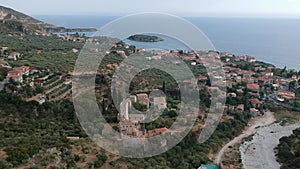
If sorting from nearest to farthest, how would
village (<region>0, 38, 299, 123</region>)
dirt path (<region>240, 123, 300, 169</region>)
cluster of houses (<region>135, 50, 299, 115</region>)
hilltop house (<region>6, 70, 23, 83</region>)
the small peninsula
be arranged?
dirt path (<region>240, 123, 300, 169</region>) < hilltop house (<region>6, 70, 23, 83</region>) < village (<region>0, 38, 299, 123</region>) < cluster of houses (<region>135, 50, 299, 115</region>) < the small peninsula

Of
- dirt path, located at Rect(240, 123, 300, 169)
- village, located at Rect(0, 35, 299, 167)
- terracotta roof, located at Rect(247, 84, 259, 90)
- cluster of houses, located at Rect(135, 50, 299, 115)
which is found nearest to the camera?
dirt path, located at Rect(240, 123, 300, 169)

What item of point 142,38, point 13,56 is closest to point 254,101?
point 13,56

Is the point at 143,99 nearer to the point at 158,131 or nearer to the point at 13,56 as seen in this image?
the point at 158,131

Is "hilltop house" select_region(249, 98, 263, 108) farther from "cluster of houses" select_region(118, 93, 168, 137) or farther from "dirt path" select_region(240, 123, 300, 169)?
"cluster of houses" select_region(118, 93, 168, 137)

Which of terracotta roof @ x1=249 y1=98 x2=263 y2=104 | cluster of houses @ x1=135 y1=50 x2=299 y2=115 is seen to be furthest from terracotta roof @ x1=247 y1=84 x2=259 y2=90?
terracotta roof @ x1=249 y1=98 x2=263 y2=104

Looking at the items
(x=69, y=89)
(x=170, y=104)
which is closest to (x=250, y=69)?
(x=170, y=104)

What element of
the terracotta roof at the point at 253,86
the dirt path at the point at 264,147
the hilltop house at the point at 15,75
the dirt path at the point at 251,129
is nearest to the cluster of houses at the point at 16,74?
the hilltop house at the point at 15,75

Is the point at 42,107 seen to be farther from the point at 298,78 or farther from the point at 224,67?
the point at 298,78
